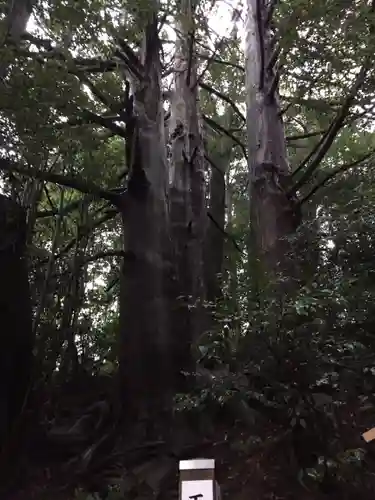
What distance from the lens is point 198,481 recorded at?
209 cm

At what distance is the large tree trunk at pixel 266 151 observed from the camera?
16.8 feet

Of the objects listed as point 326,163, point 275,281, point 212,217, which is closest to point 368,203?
point 275,281

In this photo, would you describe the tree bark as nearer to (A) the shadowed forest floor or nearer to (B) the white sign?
(A) the shadowed forest floor

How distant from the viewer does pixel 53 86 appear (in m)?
3.77

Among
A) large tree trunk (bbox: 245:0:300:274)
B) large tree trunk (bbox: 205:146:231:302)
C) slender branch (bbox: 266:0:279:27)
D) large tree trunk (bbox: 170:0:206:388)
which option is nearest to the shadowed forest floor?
large tree trunk (bbox: 170:0:206:388)

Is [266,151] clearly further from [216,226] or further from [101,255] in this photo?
[101,255]

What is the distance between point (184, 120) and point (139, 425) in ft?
12.6

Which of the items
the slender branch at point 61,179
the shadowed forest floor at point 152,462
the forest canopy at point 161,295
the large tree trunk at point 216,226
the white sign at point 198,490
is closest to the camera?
the white sign at point 198,490

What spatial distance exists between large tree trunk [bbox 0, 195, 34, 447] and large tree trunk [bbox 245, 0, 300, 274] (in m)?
1.80

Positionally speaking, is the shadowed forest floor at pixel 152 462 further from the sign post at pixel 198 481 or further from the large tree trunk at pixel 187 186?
the sign post at pixel 198 481

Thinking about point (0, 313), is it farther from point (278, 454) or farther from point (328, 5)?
point (328, 5)

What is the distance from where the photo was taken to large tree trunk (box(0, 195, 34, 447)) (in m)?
3.59

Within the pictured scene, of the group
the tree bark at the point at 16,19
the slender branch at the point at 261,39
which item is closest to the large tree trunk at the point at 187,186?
the slender branch at the point at 261,39

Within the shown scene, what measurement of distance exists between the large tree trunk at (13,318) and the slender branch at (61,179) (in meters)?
0.26
